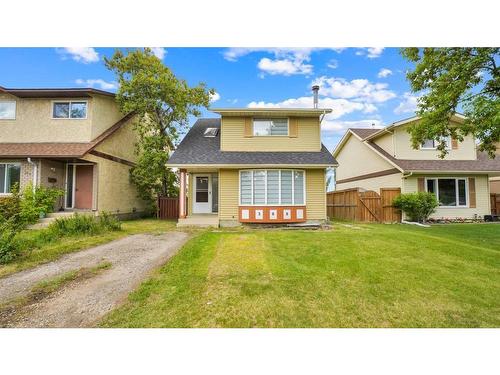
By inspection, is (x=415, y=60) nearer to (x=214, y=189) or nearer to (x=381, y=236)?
(x=381, y=236)

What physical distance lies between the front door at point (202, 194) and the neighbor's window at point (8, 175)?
848cm

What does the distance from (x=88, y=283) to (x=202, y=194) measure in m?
8.95

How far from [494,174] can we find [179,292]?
1882 centimetres

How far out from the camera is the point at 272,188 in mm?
11797

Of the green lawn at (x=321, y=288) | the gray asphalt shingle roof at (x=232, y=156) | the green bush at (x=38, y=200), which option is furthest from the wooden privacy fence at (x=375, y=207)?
the green bush at (x=38, y=200)

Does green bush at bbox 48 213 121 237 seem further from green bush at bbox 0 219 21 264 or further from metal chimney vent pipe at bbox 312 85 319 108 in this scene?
metal chimney vent pipe at bbox 312 85 319 108

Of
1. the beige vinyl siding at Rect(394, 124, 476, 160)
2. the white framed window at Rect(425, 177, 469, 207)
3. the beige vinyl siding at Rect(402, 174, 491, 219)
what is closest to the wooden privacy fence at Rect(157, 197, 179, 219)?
the beige vinyl siding at Rect(402, 174, 491, 219)

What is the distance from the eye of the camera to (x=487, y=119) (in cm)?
702

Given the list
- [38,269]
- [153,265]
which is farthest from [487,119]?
[38,269]

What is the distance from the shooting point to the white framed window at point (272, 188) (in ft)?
38.6

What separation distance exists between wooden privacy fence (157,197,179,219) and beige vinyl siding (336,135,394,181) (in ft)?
42.2

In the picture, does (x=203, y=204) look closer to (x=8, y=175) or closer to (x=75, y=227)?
(x=75, y=227)

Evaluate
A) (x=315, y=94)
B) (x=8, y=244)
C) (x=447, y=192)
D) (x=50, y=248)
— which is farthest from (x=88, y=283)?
(x=447, y=192)

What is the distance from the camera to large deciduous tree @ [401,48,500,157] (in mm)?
7934
